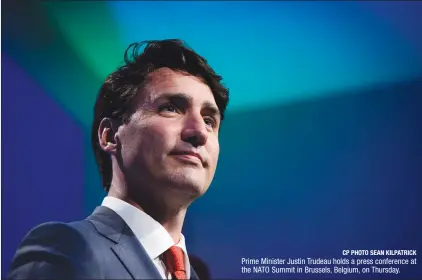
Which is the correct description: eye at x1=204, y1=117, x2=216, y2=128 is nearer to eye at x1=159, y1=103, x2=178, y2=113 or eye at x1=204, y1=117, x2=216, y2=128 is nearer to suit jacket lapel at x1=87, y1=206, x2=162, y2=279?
eye at x1=159, y1=103, x2=178, y2=113

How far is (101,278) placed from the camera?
987 millimetres

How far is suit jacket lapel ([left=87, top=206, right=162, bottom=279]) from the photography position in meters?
1.02

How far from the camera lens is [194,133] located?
3.77ft

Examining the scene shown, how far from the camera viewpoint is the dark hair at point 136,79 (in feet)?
4.00

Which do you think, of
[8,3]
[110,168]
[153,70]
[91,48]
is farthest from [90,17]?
[110,168]

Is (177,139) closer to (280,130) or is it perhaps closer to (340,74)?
(280,130)

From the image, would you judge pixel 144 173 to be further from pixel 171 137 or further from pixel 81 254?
pixel 81 254

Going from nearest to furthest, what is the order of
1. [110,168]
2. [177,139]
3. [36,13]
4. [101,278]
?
[101,278], [177,139], [110,168], [36,13]

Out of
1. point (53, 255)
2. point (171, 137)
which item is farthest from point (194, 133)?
point (53, 255)

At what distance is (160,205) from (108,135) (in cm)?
22

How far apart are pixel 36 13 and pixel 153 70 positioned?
0.56 meters

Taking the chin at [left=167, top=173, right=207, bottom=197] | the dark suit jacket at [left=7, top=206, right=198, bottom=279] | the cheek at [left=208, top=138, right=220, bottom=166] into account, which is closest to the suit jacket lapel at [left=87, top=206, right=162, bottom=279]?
the dark suit jacket at [left=7, top=206, right=198, bottom=279]

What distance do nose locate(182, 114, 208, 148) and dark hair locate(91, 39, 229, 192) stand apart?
0.45 feet

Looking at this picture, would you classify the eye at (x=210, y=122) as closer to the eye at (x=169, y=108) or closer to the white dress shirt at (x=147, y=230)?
the eye at (x=169, y=108)
